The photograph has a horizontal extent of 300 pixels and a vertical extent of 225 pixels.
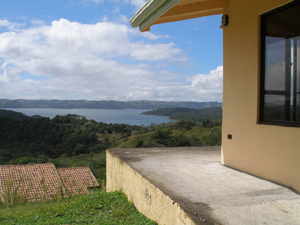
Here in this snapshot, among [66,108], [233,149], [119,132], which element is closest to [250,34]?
[233,149]

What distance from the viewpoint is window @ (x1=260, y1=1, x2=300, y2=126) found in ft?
10.7

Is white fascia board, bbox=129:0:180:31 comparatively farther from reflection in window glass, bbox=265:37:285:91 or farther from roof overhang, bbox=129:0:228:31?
reflection in window glass, bbox=265:37:285:91

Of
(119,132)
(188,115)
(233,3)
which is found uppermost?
(233,3)

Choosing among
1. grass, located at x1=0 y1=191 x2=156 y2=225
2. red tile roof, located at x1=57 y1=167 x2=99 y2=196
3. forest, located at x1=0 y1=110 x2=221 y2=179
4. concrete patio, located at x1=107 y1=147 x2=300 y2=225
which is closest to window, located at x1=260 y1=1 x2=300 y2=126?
concrete patio, located at x1=107 y1=147 x2=300 y2=225

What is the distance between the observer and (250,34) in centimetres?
392

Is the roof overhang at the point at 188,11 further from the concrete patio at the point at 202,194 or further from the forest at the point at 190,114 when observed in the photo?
the forest at the point at 190,114

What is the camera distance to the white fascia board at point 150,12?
267 centimetres


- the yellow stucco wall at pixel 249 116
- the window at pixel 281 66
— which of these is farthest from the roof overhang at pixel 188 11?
the window at pixel 281 66

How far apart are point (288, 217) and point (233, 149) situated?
195 cm

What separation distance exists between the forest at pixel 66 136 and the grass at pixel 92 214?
28286 millimetres

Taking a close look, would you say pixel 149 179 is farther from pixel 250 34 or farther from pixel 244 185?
pixel 250 34

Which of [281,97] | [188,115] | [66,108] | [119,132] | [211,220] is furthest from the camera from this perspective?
[66,108]

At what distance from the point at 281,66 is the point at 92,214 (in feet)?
11.0

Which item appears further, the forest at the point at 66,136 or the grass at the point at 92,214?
the forest at the point at 66,136
